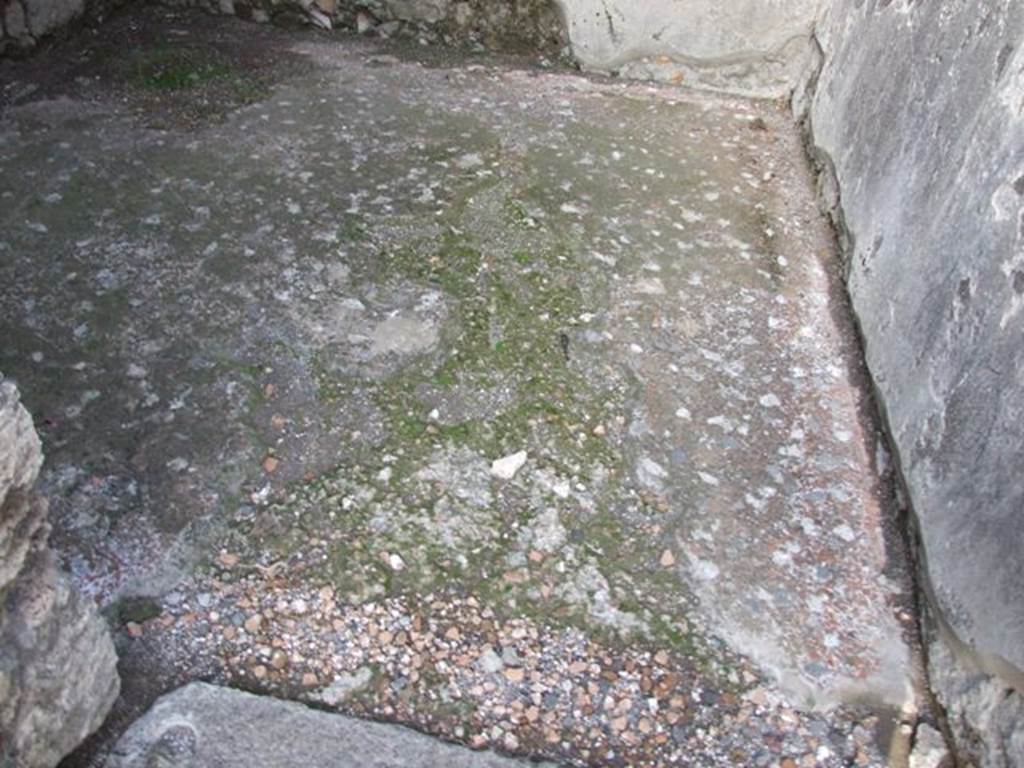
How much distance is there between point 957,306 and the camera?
1.91 meters

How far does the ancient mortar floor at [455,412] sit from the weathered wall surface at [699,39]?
1.10ft

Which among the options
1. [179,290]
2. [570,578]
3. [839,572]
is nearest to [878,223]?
[839,572]

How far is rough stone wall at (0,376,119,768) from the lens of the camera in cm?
126

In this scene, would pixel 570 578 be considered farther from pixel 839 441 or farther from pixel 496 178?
pixel 496 178

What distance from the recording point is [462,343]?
2416mm

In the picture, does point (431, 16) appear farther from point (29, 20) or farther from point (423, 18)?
point (29, 20)

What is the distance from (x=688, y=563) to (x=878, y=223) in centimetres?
114

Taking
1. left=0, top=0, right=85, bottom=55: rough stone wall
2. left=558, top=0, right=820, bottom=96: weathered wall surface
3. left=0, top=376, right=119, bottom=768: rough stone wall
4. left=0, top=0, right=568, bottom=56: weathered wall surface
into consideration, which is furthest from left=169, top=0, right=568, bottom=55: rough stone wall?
left=0, top=376, right=119, bottom=768: rough stone wall

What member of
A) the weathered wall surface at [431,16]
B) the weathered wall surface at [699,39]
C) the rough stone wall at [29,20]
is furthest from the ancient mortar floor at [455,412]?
the weathered wall surface at [431,16]

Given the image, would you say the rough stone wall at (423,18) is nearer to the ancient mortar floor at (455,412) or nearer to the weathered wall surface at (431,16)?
the weathered wall surface at (431,16)

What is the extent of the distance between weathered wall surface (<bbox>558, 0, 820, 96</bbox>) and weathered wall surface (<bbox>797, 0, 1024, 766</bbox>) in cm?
80

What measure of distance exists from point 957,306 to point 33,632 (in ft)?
5.74

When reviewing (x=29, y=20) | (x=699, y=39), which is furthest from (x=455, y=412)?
(x=29, y=20)

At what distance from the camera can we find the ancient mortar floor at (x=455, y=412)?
174 cm
